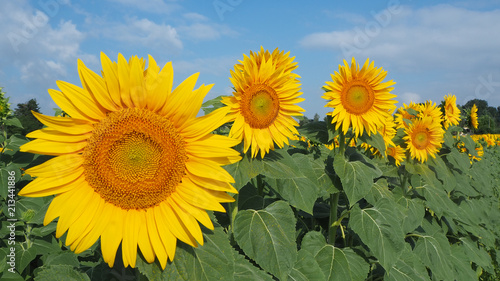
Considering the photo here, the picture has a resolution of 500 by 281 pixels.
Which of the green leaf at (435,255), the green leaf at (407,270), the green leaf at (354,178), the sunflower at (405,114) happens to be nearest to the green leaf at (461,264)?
the green leaf at (435,255)

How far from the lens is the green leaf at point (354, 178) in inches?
131

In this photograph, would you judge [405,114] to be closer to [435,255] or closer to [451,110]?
[451,110]

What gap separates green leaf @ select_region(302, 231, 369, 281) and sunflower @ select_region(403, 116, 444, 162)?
222 centimetres

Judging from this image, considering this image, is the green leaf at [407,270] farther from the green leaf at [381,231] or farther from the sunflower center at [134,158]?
the sunflower center at [134,158]

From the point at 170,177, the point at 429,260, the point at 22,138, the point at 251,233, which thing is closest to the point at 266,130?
the point at 251,233

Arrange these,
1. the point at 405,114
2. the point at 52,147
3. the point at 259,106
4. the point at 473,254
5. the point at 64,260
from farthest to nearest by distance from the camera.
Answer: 1. the point at 405,114
2. the point at 473,254
3. the point at 64,260
4. the point at 259,106
5. the point at 52,147

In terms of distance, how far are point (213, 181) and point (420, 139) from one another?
14.1 feet

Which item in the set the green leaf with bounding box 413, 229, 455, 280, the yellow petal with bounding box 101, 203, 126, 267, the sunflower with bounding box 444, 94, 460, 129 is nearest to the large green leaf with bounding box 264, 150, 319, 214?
the yellow petal with bounding box 101, 203, 126, 267

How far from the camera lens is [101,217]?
4.63 feet

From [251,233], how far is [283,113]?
0.85 metres

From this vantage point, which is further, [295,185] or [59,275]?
[295,185]

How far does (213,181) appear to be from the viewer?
1445 millimetres

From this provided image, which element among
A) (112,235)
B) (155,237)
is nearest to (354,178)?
(155,237)

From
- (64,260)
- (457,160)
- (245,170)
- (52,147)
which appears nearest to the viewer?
(52,147)
